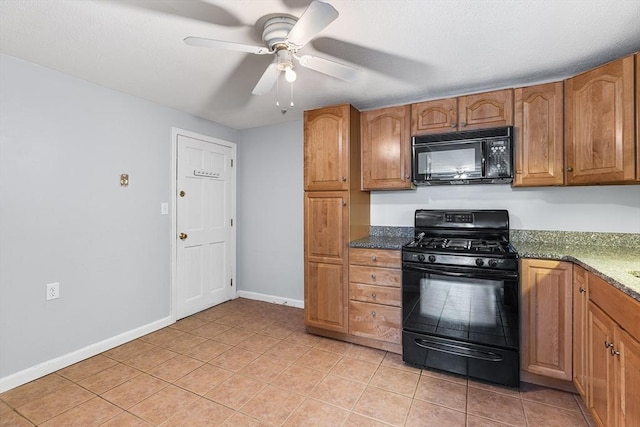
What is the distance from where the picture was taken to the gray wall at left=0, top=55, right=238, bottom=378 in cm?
212

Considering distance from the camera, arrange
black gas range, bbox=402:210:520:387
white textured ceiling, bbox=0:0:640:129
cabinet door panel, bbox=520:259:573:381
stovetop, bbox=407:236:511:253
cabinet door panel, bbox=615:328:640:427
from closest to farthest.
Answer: cabinet door panel, bbox=615:328:640:427 → white textured ceiling, bbox=0:0:640:129 → cabinet door panel, bbox=520:259:573:381 → black gas range, bbox=402:210:520:387 → stovetop, bbox=407:236:511:253

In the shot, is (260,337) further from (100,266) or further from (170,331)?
(100,266)

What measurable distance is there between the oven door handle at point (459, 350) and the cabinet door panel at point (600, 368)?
516 mm

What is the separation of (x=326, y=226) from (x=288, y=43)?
1596mm

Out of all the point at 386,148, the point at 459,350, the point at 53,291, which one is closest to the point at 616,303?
the point at 459,350

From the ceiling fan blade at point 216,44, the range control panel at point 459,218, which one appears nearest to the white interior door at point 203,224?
the ceiling fan blade at point 216,44

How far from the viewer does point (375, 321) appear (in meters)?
2.61

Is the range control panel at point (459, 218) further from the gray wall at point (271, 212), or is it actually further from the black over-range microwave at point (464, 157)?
the gray wall at point (271, 212)

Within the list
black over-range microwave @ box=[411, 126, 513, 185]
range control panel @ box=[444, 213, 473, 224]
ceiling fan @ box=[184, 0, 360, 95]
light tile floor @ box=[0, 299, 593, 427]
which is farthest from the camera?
range control panel @ box=[444, 213, 473, 224]

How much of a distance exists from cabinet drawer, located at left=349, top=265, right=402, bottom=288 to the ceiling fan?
60.5 inches

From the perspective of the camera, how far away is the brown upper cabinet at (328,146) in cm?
273

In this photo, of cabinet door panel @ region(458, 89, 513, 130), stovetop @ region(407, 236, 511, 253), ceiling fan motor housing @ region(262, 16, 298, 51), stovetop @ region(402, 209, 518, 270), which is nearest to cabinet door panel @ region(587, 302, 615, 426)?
stovetop @ region(402, 209, 518, 270)

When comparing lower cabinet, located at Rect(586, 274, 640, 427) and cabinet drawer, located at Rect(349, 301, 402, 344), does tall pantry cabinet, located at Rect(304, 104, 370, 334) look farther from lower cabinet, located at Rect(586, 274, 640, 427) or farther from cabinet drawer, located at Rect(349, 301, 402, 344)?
lower cabinet, located at Rect(586, 274, 640, 427)

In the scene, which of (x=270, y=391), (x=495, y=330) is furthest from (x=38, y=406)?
(x=495, y=330)
